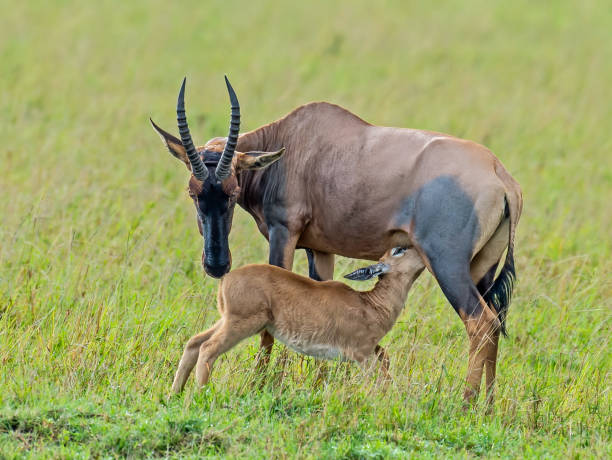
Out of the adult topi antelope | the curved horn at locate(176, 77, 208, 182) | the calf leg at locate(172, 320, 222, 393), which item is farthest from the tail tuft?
the curved horn at locate(176, 77, 208, 182)

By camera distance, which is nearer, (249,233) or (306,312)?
(306,312)

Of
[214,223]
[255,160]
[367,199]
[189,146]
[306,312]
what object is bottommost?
[306,312]

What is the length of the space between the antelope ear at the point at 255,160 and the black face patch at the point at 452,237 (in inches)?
45.1

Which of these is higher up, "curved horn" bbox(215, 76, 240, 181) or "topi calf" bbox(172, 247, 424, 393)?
"curved horn" bbox(215, 76, 240, 181)

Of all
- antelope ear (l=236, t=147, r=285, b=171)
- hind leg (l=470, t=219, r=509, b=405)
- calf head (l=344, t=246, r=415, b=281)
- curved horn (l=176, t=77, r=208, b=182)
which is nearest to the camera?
curved horn (l=176, t=77, r=208, b=182)

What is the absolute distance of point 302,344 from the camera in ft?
22.1

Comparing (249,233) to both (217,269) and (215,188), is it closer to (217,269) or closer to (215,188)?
(215,188)

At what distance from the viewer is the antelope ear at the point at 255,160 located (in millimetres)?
7324

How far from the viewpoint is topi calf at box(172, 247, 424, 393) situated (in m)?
6.54

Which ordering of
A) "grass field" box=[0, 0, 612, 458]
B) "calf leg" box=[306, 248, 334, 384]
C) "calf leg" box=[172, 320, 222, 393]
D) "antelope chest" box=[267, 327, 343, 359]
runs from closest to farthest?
"grass field" box=[0, 0, 612, 458], "calf leg" box=[172, 320, 222, 393], "antelope chest" box=[267, 327, 343, 359], "calf leg" box=[306, 248, 334, 384]

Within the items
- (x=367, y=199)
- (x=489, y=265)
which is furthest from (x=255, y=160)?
(x=489, y=265)

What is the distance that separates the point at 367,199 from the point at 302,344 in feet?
A: 4.06

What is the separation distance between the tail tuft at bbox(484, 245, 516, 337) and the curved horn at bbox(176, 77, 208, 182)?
2178mm

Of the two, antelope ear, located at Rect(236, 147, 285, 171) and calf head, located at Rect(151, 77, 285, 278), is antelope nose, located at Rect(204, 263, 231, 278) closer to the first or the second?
calf head, located at Rect(151, 77, 285, 278)
